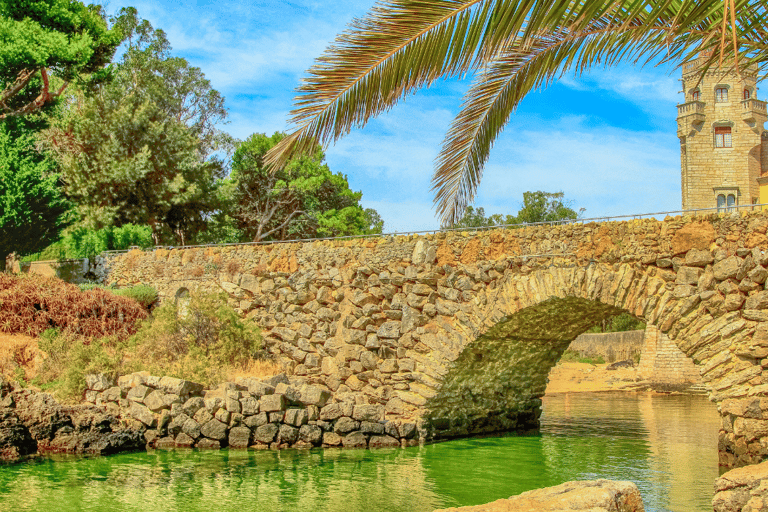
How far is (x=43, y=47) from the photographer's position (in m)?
21.0

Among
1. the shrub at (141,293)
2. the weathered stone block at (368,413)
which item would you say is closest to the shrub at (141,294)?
A: the shrub at (141,293)

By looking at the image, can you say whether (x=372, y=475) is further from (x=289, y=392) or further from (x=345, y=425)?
(x=289, y=392)

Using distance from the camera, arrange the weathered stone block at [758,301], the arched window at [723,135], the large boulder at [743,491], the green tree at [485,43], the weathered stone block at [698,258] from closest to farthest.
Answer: the green tree at [485,43] < the large boulder at [743,491] < the weathered stone block at [758,301] < the weathered stone block at [698,258] < the arched window at [723,135]

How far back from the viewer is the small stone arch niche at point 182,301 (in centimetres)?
1465

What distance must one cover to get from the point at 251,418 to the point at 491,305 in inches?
171

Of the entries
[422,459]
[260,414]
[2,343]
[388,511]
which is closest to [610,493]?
[388,511]

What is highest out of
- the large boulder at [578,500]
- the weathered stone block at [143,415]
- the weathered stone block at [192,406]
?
the large boulder at [578,500]

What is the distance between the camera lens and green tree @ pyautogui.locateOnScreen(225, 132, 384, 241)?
30297 mm

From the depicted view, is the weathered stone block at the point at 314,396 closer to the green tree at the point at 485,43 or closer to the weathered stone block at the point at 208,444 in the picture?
the weathered stone block at the point at 208,444

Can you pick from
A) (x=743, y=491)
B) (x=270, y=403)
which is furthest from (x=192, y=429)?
Answer: (x=743, y=491)

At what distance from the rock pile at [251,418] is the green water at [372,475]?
373mm

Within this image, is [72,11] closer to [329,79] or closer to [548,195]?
[329,79]

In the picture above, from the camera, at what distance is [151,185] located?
2442 cm

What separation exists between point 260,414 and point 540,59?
26.3 feet
